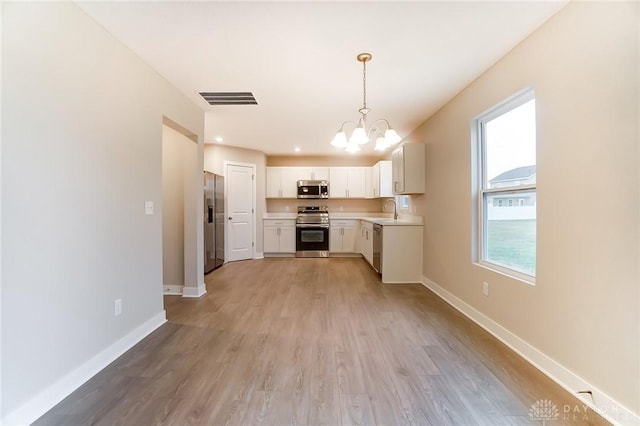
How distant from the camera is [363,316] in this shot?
108 inches

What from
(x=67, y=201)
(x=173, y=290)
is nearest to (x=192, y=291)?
(x=173, y=290)

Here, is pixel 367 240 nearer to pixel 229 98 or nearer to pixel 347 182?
pixel 347 182

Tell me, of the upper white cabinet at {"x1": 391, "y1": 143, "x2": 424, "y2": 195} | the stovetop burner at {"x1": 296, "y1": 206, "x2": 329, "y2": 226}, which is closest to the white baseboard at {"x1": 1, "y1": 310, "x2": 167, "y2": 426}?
the upper white cabinet at {"x1": 391, "y1": 143, "x2": 424, "y2": 195}

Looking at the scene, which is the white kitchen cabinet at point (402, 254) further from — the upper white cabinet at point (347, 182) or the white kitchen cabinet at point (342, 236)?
the upper white cabinet at point (347, 182)

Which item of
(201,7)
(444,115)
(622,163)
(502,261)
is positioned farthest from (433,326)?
(201,7)

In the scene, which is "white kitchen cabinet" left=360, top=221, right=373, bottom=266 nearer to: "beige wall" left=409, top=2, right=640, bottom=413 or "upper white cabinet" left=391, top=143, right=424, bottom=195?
"upper white cabinet" left=391, top=143, right=424, bottom=195

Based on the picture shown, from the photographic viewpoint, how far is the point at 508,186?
228 cm

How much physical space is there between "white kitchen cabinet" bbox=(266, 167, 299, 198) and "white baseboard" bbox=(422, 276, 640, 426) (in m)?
4.48

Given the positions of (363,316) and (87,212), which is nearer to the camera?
(87,212)

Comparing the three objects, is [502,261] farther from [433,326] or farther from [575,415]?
[575,415]

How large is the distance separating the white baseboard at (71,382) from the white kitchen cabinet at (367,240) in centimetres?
361

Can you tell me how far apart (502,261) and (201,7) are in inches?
122

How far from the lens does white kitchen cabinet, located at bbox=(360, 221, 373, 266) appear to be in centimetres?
489

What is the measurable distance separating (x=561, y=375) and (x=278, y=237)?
5.12 meters
